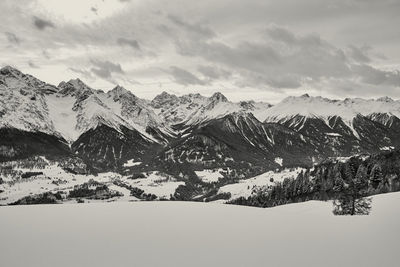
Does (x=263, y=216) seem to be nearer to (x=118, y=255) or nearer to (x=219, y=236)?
(x=219, y=236)

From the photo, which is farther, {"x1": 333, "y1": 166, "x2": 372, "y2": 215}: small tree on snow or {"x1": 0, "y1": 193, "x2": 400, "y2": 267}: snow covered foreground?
{"x1": 333, "y1": 166, "x2": 372, "y2": 215}: small tree on snow

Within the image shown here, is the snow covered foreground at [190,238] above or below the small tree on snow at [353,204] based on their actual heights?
below

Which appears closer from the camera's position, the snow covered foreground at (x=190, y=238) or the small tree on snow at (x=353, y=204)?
the snow covered foreground at (x=190, y=238)

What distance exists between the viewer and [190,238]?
51.3ft

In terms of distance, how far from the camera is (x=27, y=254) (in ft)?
43.6

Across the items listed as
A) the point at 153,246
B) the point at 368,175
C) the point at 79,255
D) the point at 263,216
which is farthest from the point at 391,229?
the point at 368,175

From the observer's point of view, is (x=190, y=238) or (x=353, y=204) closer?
(x=190, y=238)

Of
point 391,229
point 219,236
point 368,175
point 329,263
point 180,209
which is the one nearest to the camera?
point 329,263

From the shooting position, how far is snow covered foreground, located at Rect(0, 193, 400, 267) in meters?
12.9

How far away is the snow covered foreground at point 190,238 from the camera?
12.9 meters

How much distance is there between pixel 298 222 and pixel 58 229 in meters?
11.2

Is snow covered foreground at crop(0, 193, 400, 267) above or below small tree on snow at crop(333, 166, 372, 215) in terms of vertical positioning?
below

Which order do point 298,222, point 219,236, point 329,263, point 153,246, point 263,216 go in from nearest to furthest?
point 329,263 → point 153,246 → point 219,236 → point 298,222 → point 263,216

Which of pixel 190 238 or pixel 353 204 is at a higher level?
pixel 353 204
